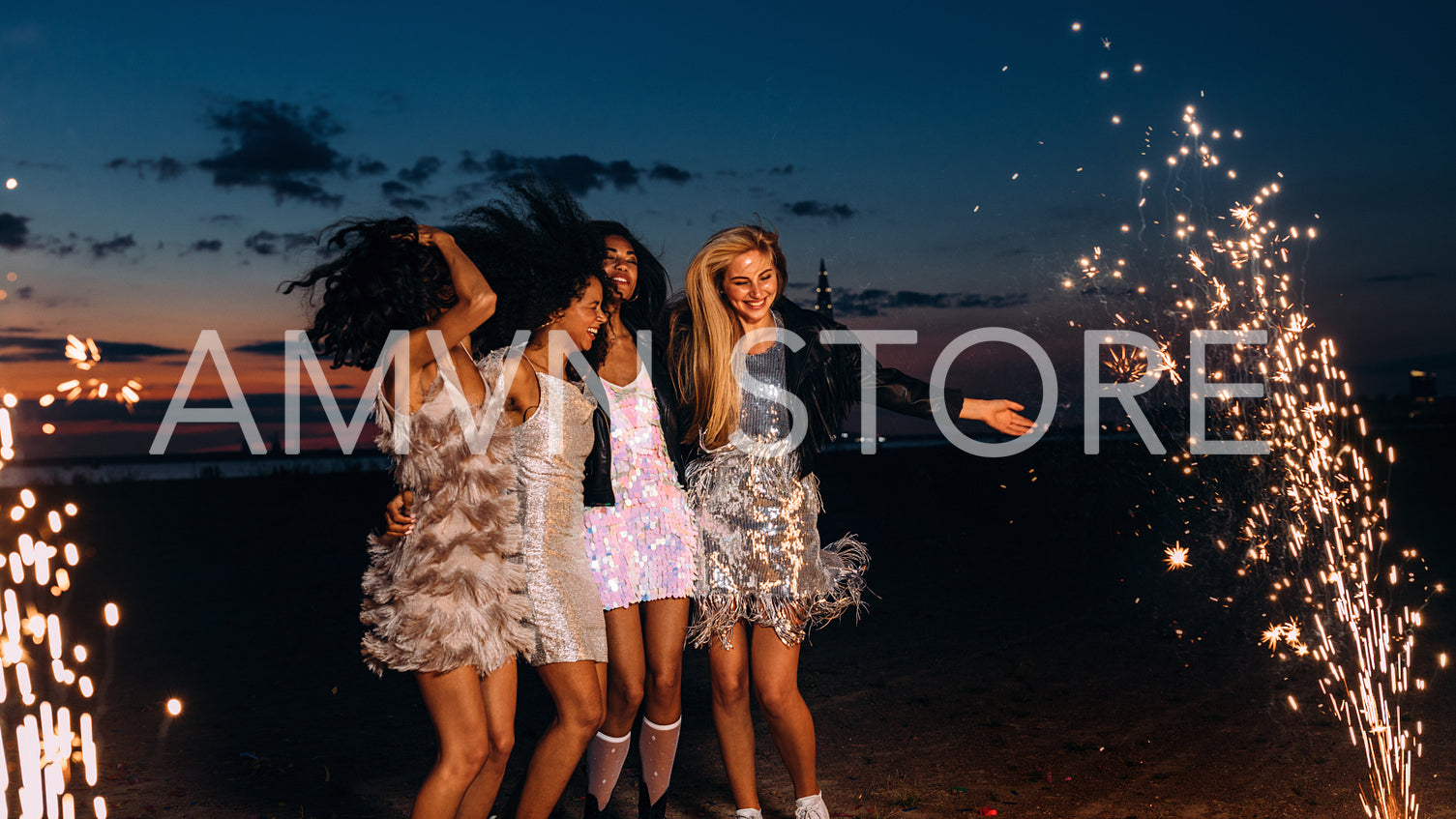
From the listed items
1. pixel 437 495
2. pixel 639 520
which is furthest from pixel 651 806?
pixel 437 495

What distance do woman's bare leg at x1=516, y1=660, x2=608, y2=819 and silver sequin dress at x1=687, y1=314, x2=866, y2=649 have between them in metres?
0.63

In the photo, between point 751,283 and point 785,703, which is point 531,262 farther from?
point 785,703

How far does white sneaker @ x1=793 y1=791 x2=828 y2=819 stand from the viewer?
358 cm

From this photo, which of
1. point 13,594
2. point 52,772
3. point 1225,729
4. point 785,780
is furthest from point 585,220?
point 1225,729

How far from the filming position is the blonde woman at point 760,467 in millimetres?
3570

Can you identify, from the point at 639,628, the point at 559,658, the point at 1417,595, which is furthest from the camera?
the point at 1417,595

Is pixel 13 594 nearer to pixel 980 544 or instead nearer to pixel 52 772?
pixel 52 772

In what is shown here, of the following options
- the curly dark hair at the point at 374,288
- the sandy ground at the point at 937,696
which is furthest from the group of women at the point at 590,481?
the sandy ground at the point at 937,696

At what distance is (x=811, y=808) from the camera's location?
359 centimetres

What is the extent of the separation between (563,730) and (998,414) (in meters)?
1.97

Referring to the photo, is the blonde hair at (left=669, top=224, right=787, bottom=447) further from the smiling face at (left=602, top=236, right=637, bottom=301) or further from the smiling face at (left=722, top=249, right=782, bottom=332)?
the smiling face at (left=602, top=236, right=637, bottom=301)

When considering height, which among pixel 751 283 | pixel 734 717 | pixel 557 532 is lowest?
pixel 734 717

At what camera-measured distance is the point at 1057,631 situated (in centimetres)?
768

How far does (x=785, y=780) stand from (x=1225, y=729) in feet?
7.63
